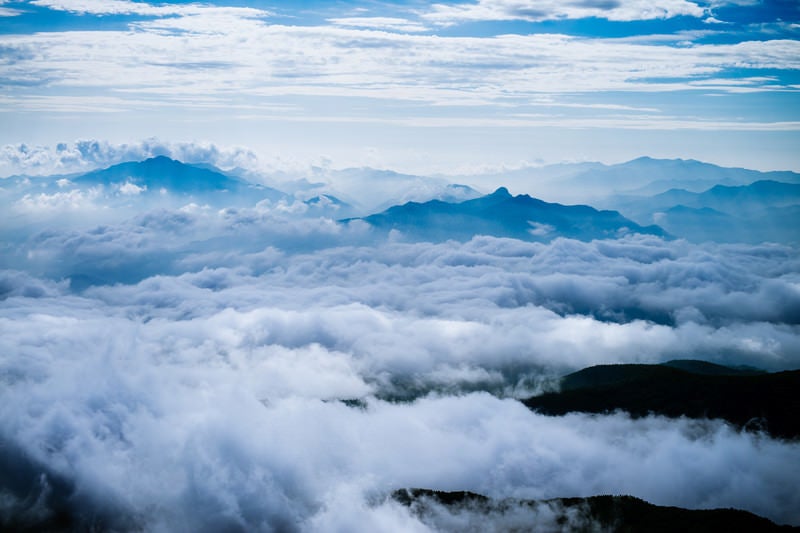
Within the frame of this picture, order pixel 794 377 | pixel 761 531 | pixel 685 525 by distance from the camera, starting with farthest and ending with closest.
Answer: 1. pixel 794 377
2. pixel 685 525
3. pixel 761 531

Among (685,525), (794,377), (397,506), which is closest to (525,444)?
(397,506)

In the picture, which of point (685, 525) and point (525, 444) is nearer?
point (685, 525)

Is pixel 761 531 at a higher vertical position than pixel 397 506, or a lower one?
higher

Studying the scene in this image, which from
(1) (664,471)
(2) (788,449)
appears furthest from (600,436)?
(2) (788,449)

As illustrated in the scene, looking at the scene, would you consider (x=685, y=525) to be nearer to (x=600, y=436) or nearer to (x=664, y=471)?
(x=664, y=471)

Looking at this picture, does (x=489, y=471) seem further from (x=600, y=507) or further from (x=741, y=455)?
(x=741, y=455)

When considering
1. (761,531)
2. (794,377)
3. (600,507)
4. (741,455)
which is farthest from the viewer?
(794,377)

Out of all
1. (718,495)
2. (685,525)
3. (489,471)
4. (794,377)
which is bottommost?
(489,471)
